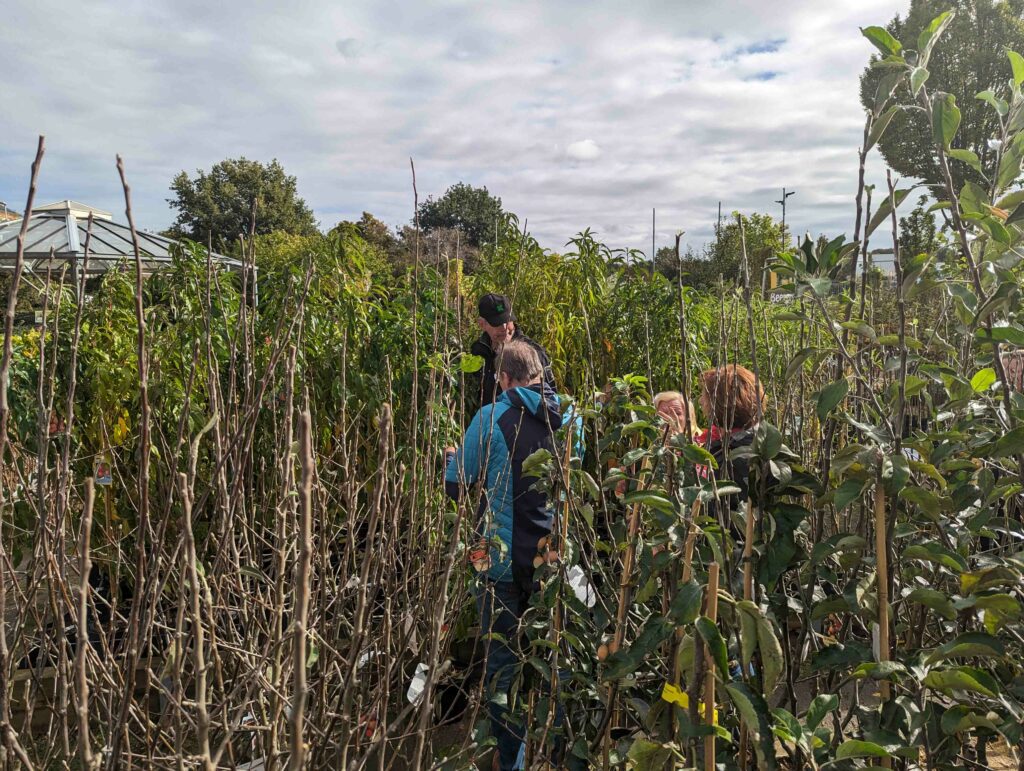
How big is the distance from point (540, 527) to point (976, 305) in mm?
1762

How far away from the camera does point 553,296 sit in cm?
475

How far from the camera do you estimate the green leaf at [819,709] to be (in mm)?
1138

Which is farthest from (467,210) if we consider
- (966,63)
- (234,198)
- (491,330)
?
(491,330)

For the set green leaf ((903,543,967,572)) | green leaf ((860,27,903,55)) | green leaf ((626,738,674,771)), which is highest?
green leaf ((860,27,903,55))

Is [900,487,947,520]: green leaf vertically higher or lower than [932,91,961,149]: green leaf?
lower

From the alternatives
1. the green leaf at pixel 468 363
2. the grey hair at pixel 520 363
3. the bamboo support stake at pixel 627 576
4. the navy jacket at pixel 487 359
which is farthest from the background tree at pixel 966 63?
the bamboo support stake at pixel 627 576

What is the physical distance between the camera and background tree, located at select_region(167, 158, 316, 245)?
33.5 m

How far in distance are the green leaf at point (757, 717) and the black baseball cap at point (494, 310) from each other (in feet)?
10.0

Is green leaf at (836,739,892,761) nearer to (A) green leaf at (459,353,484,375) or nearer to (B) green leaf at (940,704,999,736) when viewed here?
(B) green leaf at (940,704,999,736)

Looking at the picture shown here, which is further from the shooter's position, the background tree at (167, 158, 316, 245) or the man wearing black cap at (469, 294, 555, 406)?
the background tree at (167, 158, 316, 245)

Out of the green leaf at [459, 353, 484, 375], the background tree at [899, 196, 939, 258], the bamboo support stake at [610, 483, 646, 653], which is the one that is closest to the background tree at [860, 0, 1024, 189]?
the background tree at [899, 196, 939, 258]

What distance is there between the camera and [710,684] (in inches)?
43.8

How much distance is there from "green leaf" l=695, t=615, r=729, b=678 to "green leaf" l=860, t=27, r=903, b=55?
1.00 metres

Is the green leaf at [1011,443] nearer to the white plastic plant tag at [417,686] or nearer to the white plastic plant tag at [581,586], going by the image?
the white plastic plant tag at [581,586]
